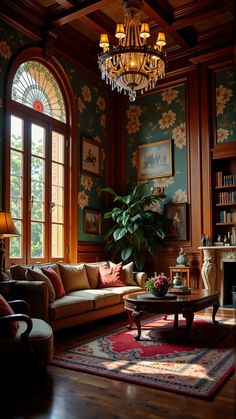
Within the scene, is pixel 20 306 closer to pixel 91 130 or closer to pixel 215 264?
pixel 215 264

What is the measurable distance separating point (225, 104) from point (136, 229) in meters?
2.52

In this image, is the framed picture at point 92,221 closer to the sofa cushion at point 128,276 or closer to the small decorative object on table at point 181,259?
the sofa cushion at point 128,276

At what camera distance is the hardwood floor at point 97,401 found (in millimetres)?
2377

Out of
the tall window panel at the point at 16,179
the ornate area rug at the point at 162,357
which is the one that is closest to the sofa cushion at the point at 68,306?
the ornate area rug at the point at 162,357

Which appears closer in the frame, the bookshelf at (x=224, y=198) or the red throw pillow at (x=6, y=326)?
the red throw pillow at (x=6, y=326)

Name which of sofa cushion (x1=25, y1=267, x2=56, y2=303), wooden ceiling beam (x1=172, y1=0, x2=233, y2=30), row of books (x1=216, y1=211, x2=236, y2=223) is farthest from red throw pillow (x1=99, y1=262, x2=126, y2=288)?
wooden ceiling beam (x1=172, y1=0, x2=233, y2=30)

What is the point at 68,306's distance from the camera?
4332mm

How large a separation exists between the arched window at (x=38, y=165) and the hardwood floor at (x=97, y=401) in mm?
2540

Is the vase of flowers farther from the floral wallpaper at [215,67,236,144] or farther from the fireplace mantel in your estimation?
the floral wallpaper at [215,67,236,144]

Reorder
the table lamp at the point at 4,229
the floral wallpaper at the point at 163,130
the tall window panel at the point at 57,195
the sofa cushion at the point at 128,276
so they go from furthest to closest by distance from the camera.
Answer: the floral wallpaper at the point at 163,130, the tall window panel at the point at 57,195, the sofa cushion at the point at 128,276, the table lamp at the point at 4,229

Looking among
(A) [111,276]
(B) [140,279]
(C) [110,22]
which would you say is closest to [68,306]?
(A) [111,276]

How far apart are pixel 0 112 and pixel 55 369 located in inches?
130

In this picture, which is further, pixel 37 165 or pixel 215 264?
pixel 215 264

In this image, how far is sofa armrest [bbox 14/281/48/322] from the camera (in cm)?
399
